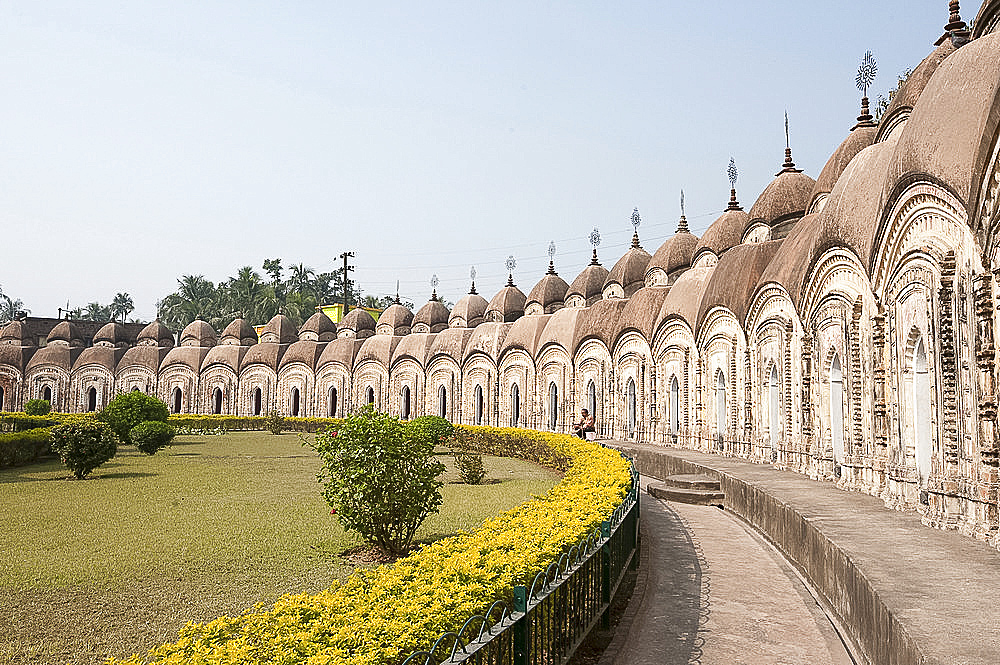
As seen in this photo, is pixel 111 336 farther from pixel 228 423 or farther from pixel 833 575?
pixel 833 575

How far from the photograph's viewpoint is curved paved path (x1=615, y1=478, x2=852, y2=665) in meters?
5.95

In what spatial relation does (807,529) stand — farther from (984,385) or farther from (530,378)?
(530,378)

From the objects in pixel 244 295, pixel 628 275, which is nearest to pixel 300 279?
pixel 244 295

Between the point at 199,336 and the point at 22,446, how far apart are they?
27.4 m

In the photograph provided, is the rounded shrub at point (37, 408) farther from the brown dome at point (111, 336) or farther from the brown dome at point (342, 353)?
the brown dome at point (342, 353)

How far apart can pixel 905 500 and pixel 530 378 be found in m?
20.8

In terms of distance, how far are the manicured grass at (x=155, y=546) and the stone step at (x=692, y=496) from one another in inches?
98.4

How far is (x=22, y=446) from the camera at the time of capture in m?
19.4

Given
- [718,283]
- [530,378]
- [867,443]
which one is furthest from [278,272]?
[867,443]

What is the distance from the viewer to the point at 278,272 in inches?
2685

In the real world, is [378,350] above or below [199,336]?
below

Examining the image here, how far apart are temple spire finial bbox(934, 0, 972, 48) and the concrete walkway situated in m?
7.84

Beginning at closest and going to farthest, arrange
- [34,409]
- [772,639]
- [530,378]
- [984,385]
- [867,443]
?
[772,639]
[984,385]
[867,443]
[530,378]
[34,409]

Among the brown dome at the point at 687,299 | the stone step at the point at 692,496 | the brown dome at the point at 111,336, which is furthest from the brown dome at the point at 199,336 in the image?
the stone step at the point at 692,496
